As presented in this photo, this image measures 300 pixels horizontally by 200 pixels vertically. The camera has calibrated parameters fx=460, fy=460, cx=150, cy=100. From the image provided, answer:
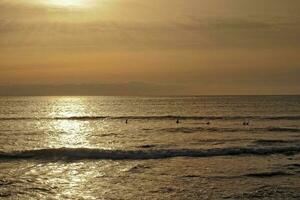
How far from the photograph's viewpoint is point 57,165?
3070 cm

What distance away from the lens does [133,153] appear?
36250 mm

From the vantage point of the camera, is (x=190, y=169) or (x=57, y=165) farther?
(x=57, y=165)

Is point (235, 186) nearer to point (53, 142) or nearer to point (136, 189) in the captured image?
point (136, 189)

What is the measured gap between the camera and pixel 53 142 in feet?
149

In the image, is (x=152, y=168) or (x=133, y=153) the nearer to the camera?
(x=152, y=168)

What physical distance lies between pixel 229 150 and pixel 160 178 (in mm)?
12783

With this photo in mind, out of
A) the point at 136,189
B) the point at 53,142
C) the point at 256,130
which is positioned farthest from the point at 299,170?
the point at 256,130

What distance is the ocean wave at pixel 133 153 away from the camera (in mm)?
34719

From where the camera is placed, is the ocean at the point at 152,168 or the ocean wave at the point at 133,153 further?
the ocean wave at the point at 133,153

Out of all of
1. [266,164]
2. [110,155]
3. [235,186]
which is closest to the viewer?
[235,186]

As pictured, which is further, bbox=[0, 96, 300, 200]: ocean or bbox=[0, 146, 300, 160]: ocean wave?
bbox=[0, 146, 300, 160]: ocean wave

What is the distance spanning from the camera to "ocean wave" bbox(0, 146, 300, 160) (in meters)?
34.7

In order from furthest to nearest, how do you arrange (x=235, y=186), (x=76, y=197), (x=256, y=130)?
(x=256, y=130)
(x=235, y=186)
(x=76, y=197)

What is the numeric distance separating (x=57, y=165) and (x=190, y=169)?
8941mm
